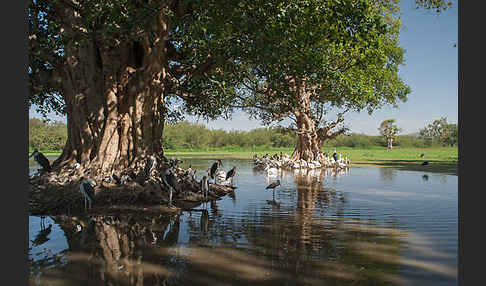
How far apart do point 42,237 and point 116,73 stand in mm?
7210

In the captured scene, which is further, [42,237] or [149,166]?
[149,166]

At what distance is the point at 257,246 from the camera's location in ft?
21.7

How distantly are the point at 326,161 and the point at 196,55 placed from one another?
20.8 metres

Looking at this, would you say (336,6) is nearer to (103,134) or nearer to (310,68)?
(310,68)

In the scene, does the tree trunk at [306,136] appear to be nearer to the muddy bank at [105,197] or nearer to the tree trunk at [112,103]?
the tree trunk at [112,103]

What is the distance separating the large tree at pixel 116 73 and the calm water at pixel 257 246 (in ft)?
12.0

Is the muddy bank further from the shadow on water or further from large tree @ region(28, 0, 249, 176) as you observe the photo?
the shadow on water

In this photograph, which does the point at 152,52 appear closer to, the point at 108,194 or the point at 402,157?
the point at 108,194

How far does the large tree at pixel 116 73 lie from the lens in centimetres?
1146

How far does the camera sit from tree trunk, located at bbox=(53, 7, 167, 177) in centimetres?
1224

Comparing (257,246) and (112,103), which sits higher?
(112,103)

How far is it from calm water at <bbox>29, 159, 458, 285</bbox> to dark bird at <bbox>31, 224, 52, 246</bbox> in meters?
0.02

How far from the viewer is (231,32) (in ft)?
38.2

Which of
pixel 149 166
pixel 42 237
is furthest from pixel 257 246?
pixel 149 166
